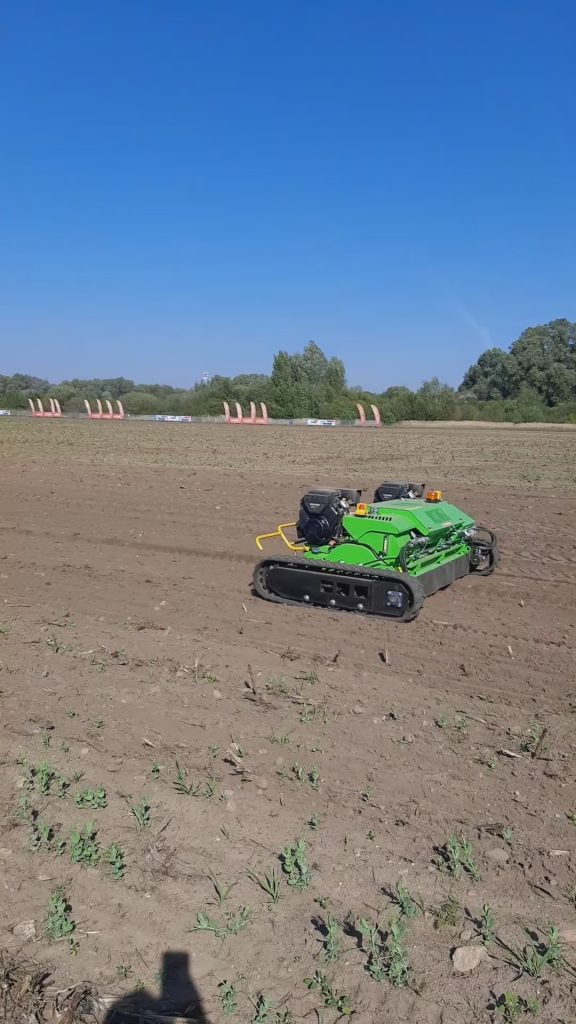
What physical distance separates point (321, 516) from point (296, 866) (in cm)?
484

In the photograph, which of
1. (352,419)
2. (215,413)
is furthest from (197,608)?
(215,413)

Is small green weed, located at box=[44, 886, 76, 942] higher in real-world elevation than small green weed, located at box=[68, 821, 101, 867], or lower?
lower

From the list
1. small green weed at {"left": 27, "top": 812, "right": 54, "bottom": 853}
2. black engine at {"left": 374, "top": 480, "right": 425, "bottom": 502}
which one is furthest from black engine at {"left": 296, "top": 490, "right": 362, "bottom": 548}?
small green weed at {"left": 27, "top": 812, "right": 54, "bottom": 853}

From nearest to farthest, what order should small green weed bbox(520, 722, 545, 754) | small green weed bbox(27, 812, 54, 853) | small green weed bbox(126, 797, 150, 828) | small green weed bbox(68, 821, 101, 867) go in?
1. small green weed bbox(68, 821, 101, 867)
2. small green weed bbox(27, 812, 54, 853)
3. small green weed bbox(126, 797, 150, 828)
4. small green weed bbox(520, 722, 545, 754)

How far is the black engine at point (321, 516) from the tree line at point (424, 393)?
4767cm

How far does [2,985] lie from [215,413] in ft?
218

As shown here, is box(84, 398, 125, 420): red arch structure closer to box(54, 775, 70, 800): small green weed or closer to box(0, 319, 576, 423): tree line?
box(0, 319, 576, 423): tree line

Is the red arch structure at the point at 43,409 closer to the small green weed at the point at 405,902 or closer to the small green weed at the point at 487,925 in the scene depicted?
the small green weed at the point at 405,902

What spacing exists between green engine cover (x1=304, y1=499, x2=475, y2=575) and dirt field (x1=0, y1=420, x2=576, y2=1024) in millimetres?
614

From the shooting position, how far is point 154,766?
4.75m

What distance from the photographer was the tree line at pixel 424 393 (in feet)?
189

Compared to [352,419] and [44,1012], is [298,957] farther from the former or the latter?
[352,419]

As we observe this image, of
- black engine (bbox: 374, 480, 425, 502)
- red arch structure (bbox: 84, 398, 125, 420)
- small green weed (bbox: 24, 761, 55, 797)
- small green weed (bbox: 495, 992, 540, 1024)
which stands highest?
red arch structure (bbox: 84, 398, 125, 420)

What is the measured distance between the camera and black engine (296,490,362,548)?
8328 millimetres
